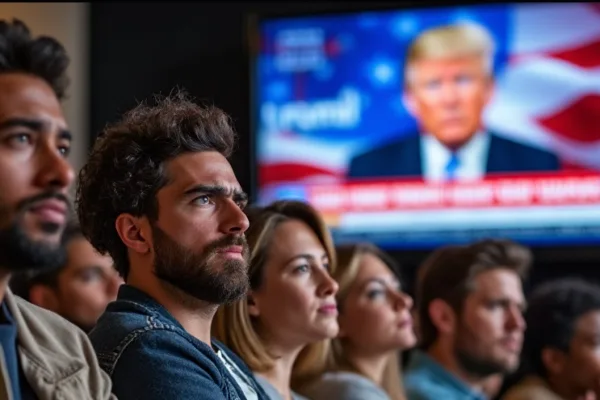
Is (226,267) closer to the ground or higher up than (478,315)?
higher up

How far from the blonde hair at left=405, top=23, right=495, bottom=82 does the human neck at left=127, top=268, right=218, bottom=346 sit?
256 cm

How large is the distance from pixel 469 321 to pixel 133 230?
166cm

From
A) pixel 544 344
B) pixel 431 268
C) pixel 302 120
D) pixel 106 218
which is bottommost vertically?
pixel 544 344

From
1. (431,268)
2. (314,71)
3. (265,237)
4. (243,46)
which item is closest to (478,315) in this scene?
(431,268)

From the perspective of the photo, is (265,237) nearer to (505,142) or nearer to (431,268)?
(431,268)

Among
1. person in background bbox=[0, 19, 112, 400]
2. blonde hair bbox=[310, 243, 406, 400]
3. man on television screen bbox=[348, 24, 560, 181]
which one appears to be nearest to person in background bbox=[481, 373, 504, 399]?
blonde hair bbox=[310, 243, 406, 400]

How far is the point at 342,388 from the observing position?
2619mm

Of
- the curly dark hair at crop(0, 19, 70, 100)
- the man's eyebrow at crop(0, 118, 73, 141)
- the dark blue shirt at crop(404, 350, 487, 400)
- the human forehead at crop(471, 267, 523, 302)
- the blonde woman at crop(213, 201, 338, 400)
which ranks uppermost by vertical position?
the curly dark hair at crop(0, 19, 70, 100)

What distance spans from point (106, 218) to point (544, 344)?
1.99 metres

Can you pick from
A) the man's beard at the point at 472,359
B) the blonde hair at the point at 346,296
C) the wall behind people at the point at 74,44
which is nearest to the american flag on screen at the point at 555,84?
the man's beard at the point at 472,359

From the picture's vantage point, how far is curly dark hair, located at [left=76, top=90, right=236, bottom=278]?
195cm

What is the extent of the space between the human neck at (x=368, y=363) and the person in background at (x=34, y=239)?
4.45 ft

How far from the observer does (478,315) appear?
11.0 feet

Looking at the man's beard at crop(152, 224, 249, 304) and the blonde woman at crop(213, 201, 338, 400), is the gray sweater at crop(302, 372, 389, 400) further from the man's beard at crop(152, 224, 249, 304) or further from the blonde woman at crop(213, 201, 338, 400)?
the man's beard at crop(152, 224, 249, 304)
